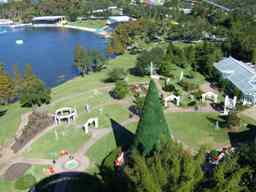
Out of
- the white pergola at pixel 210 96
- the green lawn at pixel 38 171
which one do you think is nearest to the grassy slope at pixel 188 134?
the white pergola at pixel 210 96

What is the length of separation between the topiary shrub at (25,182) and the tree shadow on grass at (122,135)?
10.5 meters

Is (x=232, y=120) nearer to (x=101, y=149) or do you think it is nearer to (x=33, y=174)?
(x=101, y=149)

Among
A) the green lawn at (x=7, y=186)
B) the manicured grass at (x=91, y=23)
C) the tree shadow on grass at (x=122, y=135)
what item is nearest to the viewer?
the green lawn at (x=7, y=186)

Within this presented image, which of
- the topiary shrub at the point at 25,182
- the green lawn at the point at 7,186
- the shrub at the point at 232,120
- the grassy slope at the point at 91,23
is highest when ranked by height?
the grassy slope at the point at 91,23

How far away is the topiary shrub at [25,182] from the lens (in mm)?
33750

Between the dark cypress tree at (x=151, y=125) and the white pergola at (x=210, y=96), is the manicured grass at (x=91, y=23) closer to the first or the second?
the white pergola at (x=210, y=96)

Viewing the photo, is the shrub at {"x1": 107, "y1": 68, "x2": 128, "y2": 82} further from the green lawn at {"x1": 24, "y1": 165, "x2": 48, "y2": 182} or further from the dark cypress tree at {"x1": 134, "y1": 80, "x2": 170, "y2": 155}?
the dark cypress tree at {"x1": 134, "y1": 80, "x2": 170, "y2": 155}

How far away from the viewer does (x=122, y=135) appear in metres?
41.8

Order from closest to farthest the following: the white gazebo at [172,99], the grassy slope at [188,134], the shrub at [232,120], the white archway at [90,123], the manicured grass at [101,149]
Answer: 1. the manicured grass at [101,149]
2. the grassy slope at [188,134]
3. the shrub at [232,120]
4. the white archway at [90,123]
5. the white gazebo at [172,99]

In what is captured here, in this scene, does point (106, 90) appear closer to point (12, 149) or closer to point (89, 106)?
point (89, 106)

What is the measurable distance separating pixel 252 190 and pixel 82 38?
299 feet

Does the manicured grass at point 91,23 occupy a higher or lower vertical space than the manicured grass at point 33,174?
higher

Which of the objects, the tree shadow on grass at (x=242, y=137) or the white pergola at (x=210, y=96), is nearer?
the tree shadow on grass at (x=242, y=137)

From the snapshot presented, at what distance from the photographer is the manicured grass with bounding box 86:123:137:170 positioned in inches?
1489
